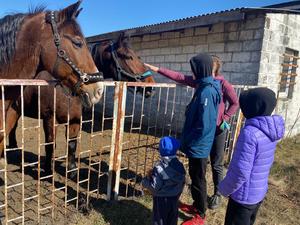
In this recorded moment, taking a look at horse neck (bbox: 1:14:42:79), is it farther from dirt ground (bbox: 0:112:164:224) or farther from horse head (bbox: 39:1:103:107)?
dirt ground (bbox: 0:112:164:224)

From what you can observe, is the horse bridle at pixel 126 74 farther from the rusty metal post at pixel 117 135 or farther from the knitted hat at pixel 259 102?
the knitted hat at pixel 259 102

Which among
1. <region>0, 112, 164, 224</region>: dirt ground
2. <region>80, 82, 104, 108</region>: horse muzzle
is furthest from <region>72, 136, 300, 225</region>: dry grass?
<region>80, 82, 104, 108</region>: horse muzzle

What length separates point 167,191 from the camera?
2.38 metres

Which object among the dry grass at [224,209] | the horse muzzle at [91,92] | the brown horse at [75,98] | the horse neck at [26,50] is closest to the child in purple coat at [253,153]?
the dry grass at [224,209]

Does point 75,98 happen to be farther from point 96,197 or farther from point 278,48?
point 278,48

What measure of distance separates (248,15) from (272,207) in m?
3.82

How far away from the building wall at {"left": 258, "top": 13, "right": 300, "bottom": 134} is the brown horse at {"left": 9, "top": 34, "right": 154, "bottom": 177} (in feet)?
8.89

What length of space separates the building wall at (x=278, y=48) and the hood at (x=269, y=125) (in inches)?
146

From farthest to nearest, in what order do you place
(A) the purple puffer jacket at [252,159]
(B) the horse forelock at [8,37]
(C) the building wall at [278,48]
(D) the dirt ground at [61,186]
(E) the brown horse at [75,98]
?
1. (C) the building wall at [278,48]
2. (E) the brown horse at [75,98]
3. (D) the dirt ground at [61,186]
4. (B) the horse forelock at [8,37]
5. (A) the purple puffer jacket at [252,159]

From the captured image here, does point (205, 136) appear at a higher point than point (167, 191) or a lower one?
higher

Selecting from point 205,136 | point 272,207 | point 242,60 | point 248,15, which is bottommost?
point 272,207

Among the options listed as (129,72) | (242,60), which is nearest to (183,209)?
(129,72)

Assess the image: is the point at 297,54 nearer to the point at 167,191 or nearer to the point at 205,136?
the point at 205,136

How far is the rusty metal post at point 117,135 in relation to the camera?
2896 mm
